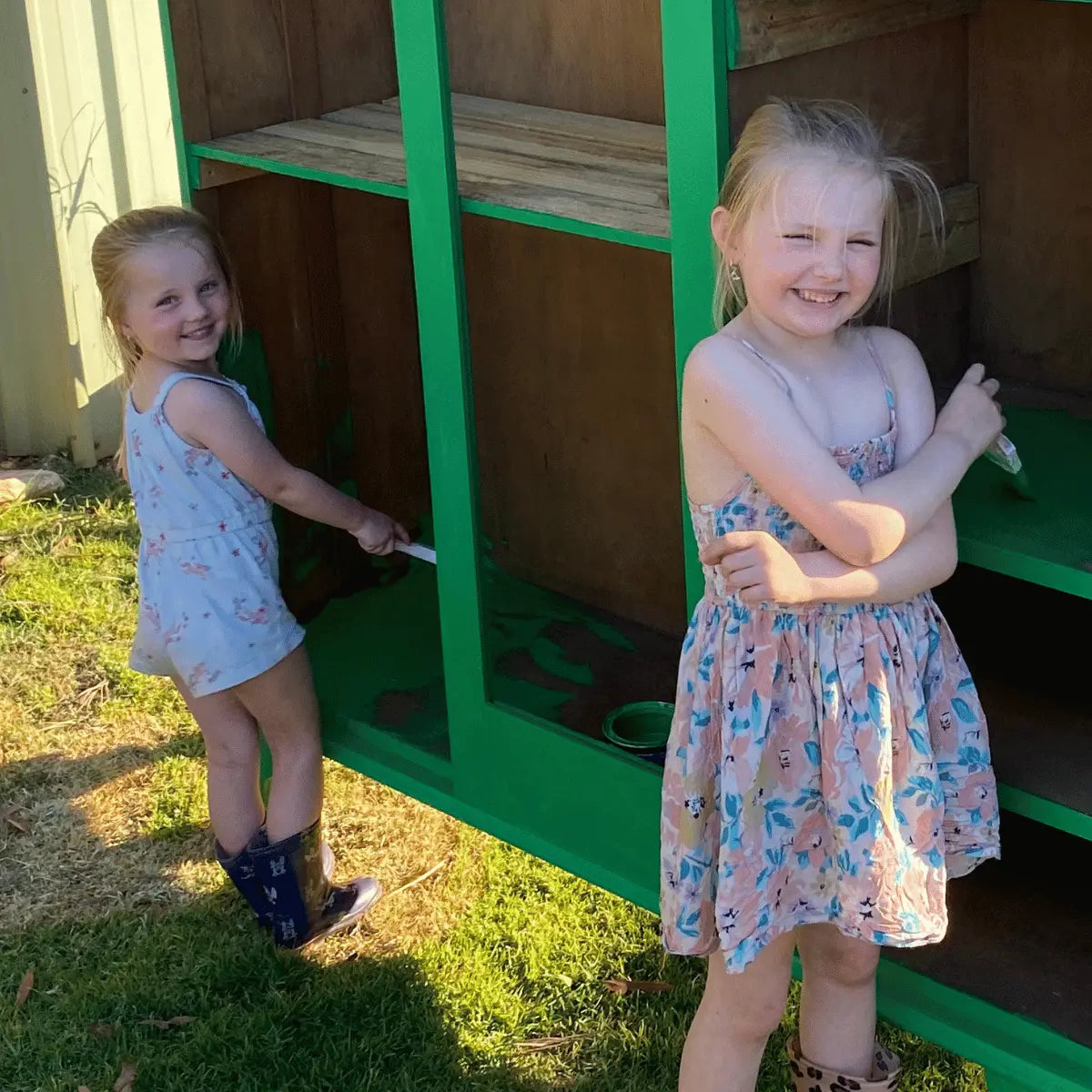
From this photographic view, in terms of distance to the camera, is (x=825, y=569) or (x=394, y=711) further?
(x=394, y=711)

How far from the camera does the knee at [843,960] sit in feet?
7.21

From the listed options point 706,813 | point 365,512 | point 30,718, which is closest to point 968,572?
point 706,813

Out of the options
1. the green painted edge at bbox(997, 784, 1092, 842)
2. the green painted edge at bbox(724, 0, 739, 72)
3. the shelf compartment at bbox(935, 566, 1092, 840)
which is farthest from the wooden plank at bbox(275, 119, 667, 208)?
the green painted edge at bbox(997, 784, 1092, 842)

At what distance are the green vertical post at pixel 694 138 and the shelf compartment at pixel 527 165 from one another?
0.08 m

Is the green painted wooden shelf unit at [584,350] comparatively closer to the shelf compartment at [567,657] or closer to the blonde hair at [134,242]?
the shelf compartment at [567,657]

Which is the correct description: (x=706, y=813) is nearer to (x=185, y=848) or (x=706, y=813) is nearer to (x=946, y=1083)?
(x=946, y=1083)

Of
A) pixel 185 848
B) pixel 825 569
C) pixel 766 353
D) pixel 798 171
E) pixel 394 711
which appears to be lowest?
pixel 185 848

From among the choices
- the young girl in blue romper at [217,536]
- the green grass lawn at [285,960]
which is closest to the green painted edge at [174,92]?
the young girl in blue romper at [217,536]

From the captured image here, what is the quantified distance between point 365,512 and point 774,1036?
1038 mm

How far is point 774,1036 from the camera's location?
8.89 ft

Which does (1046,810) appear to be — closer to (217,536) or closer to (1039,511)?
(1039,511)

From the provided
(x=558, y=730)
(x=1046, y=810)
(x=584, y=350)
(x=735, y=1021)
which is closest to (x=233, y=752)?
(x=558, y=730)

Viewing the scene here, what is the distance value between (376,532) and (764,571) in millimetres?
959

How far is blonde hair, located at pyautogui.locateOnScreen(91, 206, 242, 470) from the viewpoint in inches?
107
